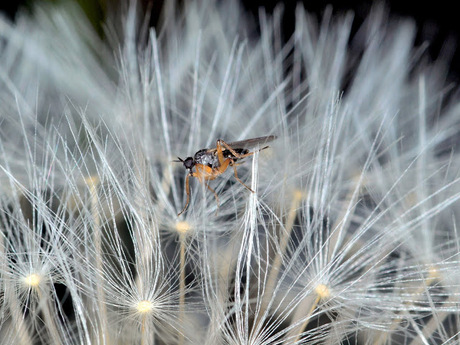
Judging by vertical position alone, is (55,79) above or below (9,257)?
above

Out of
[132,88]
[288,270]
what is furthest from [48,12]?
[288,270]

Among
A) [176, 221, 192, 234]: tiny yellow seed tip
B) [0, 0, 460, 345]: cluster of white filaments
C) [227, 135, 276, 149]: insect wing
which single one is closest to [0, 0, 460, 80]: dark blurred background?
[0, 0, 460, 345]: cluster of white filaments

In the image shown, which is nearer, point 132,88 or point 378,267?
point 378,267

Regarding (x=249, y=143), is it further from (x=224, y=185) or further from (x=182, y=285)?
(x=182, y=285)

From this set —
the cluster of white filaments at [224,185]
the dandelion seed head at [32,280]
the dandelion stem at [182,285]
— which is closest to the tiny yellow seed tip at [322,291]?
the cluster of white filaments at [224,185]

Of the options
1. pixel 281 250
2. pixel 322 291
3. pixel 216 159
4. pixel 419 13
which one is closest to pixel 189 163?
pixel 216 159

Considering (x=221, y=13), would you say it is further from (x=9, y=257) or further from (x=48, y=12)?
(x=9, y=257)

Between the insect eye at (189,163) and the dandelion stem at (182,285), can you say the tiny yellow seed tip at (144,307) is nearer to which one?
the dandelion stem at (182,285)

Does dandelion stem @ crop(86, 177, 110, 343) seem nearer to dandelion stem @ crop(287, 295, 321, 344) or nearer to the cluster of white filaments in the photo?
the cluster of white filaments
